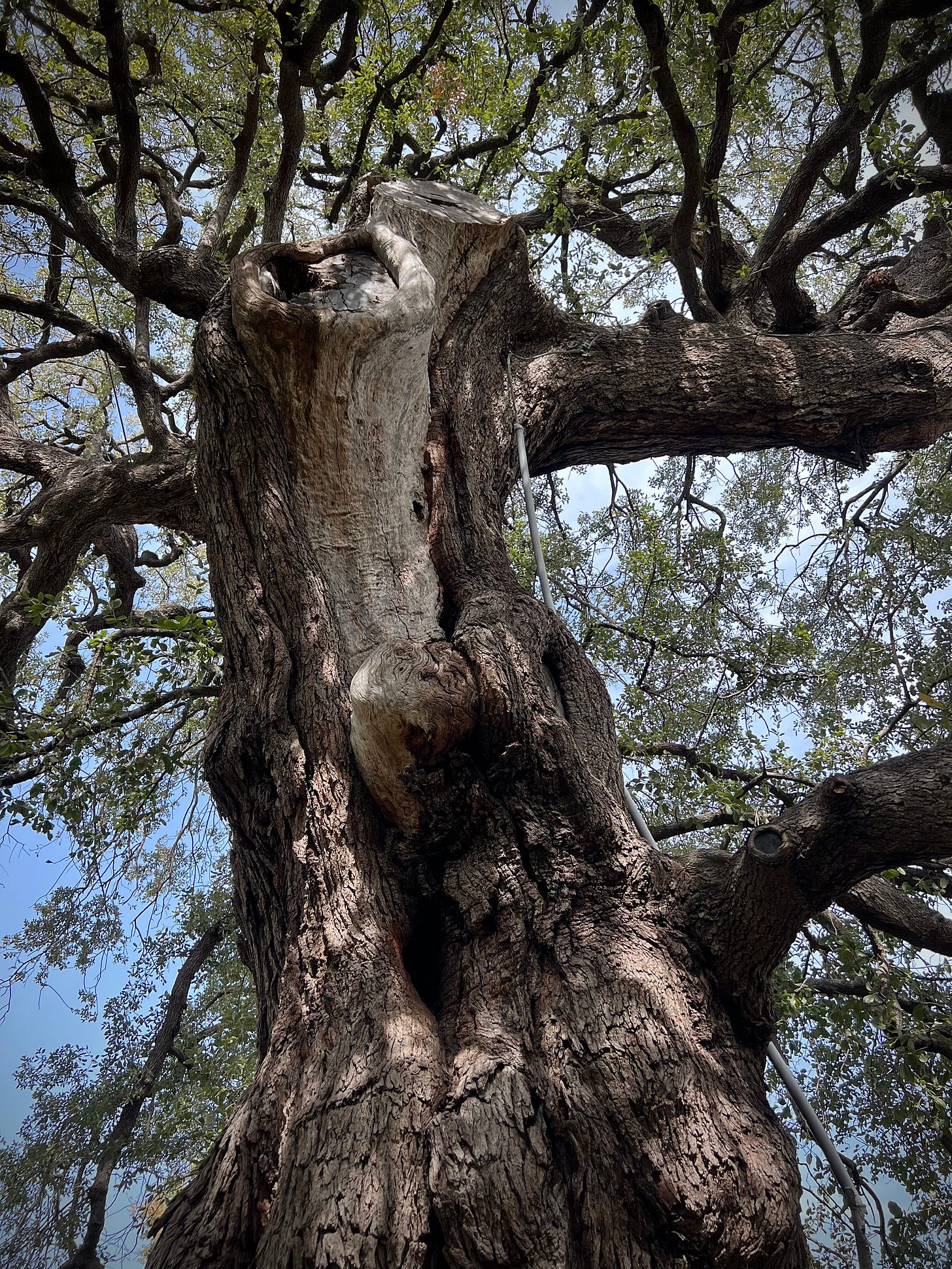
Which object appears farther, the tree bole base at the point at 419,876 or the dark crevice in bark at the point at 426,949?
the dark crevice in bark at the point at 426,949

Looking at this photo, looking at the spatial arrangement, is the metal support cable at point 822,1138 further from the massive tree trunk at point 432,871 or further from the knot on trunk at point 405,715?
the knot on trunk at point 405,715

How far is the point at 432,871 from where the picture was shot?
2.27m

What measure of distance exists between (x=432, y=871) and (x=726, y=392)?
281cm

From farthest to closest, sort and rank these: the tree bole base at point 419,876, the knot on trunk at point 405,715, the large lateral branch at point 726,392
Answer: the large lateral branch at point 726,392 < the knot on trunk at point 405,715 < the tree bole base at point 419,876

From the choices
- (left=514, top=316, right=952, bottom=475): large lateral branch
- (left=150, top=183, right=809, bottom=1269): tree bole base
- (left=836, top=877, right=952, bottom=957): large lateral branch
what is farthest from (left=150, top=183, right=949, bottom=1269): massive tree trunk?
(left=836, top=877, right=952, bottom=957): large lateral branch

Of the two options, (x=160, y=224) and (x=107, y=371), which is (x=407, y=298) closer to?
(x=107, y=371)

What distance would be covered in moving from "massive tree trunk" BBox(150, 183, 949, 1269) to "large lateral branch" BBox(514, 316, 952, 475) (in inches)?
16.8

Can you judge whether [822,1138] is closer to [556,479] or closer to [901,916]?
[901,916]

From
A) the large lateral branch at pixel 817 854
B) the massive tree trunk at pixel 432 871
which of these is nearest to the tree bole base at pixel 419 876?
the massive tree trunk at pixel 432 871

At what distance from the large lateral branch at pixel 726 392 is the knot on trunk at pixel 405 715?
1830mm

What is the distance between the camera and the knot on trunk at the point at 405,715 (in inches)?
83.7

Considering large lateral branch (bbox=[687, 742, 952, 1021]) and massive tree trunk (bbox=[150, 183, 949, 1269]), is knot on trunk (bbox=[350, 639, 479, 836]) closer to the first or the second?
massive tree trunk (bbox=[150, 183, 949, 1269])

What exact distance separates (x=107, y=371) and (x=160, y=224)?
5.73ft

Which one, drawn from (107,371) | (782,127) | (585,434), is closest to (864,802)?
(585,434)
